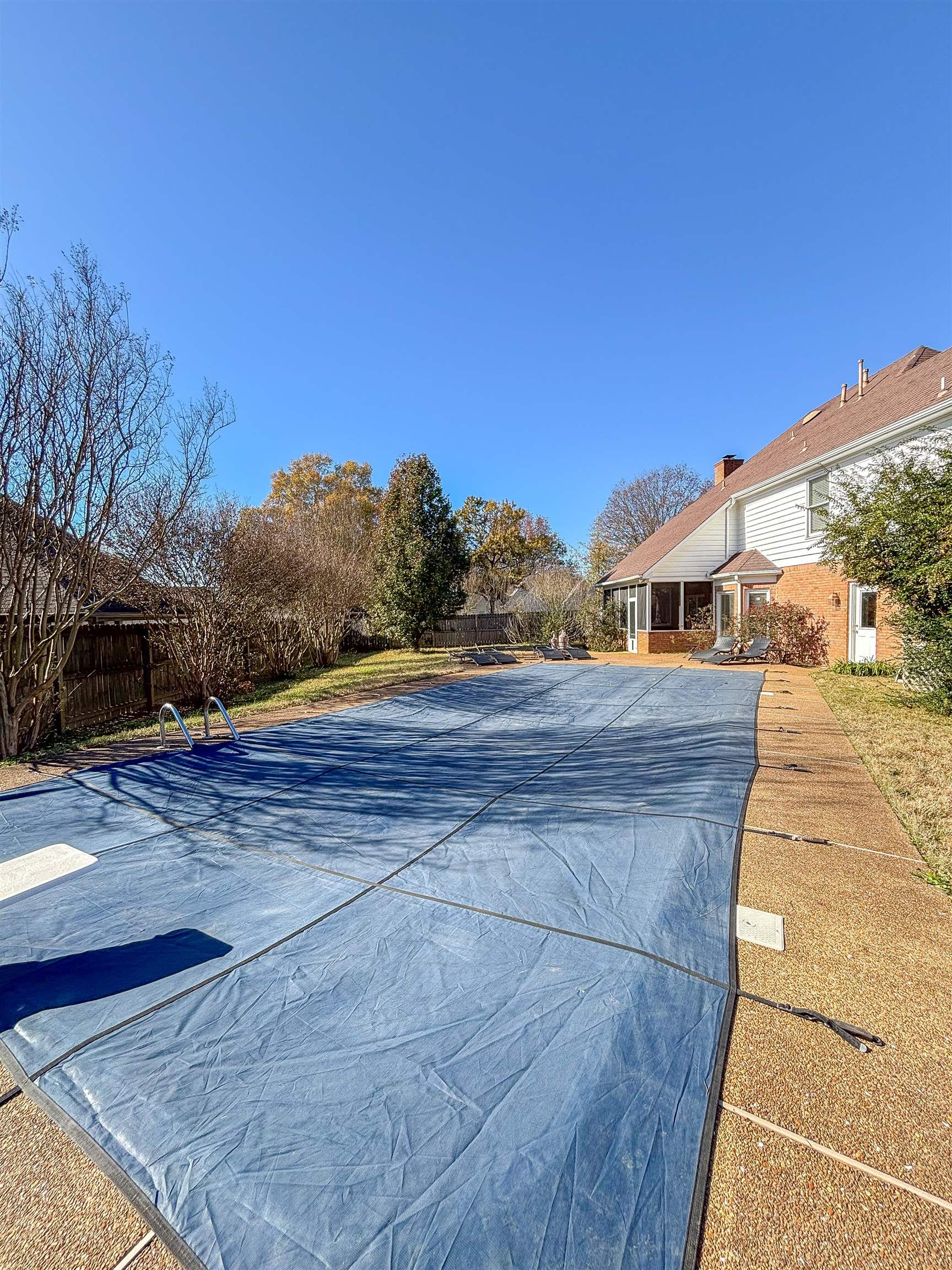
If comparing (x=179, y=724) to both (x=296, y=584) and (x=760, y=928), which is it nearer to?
(x=760, y=928)

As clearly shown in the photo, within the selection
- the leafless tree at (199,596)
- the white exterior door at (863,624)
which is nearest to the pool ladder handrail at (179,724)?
the leafless tree at (199,596)

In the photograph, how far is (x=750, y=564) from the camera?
48.9 feet

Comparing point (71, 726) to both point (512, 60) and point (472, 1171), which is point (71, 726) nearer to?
point (472, 1171)

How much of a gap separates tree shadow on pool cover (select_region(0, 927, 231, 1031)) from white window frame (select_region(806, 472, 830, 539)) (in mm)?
14252

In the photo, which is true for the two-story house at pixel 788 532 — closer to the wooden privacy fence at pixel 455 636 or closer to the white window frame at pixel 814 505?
the white window frame at pixel 814 505

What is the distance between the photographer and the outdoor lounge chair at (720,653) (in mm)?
13859

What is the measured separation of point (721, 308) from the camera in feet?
47.2

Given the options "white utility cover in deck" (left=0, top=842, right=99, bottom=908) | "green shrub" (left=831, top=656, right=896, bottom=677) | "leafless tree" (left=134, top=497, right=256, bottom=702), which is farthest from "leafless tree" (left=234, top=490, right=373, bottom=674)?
"green shrub" (left=831, top=656, right=896, bottom=677)

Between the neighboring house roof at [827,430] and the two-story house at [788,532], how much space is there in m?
0.05

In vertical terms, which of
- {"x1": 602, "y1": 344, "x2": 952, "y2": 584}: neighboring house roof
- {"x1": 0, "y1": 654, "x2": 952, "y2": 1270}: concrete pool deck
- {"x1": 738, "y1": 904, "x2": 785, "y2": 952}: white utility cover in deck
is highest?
{"x1": 602, "y1": 344, "x2": 952, "y2": 584}: neighboring house roof

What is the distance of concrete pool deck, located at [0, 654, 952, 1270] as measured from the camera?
144 cm

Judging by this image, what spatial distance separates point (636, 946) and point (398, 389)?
1997 cm

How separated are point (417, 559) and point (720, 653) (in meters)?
12.8

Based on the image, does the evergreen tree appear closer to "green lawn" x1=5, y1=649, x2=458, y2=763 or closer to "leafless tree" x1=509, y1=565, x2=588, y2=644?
"green lawn" x1=5, y1=649, x2=458, y2=763
